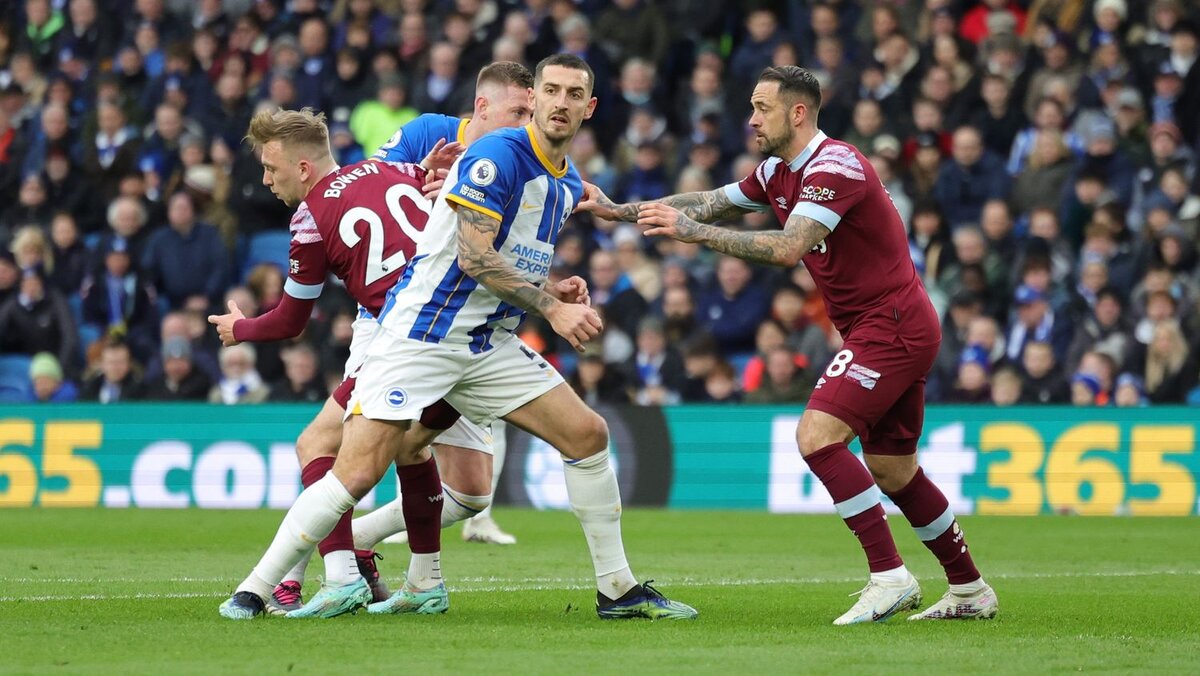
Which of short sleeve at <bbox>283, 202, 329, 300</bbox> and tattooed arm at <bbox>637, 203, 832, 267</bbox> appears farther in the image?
short sleeve at <bbox>283, 202, 329, 300</bbox>

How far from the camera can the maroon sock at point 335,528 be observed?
809 cm

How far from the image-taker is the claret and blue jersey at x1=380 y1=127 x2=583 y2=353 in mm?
7508

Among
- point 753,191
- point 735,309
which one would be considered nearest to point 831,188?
point 753,191

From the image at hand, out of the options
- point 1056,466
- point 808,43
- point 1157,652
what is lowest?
point 1056,466

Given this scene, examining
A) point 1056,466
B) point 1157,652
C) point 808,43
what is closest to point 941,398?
point 1056,466

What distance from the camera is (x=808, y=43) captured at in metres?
20.2

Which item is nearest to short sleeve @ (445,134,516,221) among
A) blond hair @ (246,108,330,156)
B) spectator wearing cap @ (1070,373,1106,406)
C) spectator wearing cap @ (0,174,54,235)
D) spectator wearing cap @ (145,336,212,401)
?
blond hair @ (246,108,330,156)

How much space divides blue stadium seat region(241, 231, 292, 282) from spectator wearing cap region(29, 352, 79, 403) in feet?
7.43

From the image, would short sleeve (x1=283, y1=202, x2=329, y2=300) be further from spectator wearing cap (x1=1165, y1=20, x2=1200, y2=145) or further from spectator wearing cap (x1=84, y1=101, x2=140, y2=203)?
spectator wearing cap (x1=84, y1=101, x2=140, y2=203)

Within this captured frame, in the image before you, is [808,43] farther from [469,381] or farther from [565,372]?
[469,381]

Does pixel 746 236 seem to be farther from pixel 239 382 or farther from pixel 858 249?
pixel 239 382

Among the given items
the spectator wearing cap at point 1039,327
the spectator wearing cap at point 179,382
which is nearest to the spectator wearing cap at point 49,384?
the spectator wearing cap at point 179,382

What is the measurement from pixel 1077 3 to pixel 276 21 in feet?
32.2

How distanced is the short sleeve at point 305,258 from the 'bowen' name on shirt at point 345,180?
0.43 feet
